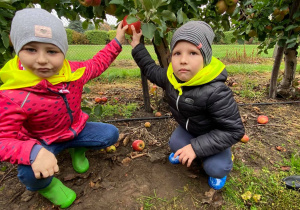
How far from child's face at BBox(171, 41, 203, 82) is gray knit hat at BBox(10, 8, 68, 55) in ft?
2.03

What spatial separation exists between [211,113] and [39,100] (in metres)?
0.93

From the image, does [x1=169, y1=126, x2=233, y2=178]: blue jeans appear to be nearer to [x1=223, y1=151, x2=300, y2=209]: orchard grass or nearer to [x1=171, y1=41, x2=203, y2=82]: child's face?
[x1=223, y1=151, x2=300, y2=209]: orchard grass

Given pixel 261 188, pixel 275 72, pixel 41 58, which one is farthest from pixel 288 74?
pixel 41 58

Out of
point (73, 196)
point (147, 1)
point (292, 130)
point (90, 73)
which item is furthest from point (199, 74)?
point (292, 130)

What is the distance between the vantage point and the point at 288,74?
8.91 feet

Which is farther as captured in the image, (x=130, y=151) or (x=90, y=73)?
(x=130, y=151)

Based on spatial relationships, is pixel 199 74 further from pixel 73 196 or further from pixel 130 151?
pixel 73 196

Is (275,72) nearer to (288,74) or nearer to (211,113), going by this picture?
(288,74)

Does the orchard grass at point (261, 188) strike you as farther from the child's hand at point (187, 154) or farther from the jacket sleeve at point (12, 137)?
the jacket sleeve at point (12, 137)

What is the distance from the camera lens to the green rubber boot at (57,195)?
3.74ft

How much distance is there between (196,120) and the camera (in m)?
1.22

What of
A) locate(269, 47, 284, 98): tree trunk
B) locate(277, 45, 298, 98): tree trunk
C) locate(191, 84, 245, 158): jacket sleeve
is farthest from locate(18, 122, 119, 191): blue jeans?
locate(277, 45, 298, 98): tree trunk

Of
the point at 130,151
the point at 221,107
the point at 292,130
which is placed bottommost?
the point at 292,130

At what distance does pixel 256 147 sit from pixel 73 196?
4.91 ft
